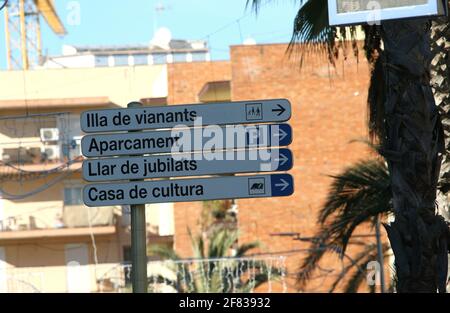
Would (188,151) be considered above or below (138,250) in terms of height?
above

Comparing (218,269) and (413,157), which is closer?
(413,157)

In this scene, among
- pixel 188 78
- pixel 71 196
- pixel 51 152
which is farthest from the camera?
pixel 188 78

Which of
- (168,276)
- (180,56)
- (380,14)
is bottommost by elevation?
(168,276)

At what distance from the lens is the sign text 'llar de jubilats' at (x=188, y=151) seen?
25.2ft

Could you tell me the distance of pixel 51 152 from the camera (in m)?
46.3

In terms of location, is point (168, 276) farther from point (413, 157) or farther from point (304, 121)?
point (413, 157)

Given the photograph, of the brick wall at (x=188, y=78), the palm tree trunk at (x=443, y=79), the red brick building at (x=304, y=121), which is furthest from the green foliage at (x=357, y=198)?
the brick wall at (x=188, y=78)

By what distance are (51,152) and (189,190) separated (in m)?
39.3

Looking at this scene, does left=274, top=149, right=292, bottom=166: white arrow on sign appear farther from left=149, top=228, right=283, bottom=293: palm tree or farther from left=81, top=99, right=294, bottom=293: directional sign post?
left=149, top=228, right=283, bottom=293: palm tree

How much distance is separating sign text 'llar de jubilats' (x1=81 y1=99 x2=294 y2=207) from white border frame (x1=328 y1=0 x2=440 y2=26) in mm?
925

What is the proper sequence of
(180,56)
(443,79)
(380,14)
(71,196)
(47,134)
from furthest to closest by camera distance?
(180,56), (71,196), (47,134), (443,79), (380,14)

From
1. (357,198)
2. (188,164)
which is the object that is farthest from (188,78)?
(188,164)

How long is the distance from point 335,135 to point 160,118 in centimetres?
3818
